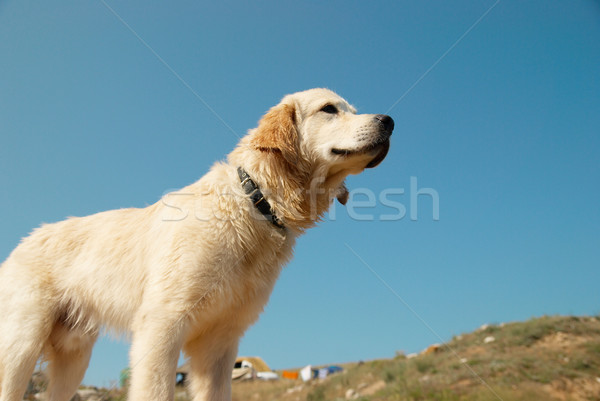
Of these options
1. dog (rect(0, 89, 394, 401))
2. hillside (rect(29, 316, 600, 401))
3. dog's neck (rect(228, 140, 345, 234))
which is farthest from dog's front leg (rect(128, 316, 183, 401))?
hillside (rect(29, 316, 600, 401))

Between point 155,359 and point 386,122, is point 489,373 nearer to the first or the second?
point 386,122

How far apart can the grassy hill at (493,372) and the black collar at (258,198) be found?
684 centimetres

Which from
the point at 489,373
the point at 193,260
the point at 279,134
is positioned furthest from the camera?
the point at 489,373

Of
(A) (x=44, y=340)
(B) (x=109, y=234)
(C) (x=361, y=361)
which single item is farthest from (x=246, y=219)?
(C) (x=361, y=361)

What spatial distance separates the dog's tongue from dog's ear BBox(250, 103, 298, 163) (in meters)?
0.83

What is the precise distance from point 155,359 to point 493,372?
955cm

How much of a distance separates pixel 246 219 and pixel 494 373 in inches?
357

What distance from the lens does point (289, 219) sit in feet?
13.4

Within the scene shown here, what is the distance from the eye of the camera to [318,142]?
4.35 metres

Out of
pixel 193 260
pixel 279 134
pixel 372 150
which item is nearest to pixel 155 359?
pixel 193 260

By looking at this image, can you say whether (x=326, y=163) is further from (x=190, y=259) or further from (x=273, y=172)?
(x=190, y=259)

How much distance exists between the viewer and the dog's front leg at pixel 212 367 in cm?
395

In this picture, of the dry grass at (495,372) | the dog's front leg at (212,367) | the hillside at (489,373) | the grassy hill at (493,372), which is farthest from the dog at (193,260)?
the grassy hill at (493,372)

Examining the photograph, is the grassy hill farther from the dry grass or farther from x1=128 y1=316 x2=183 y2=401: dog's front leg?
x1=128 y1=316 x2=183 y2=401: dog's front leg
